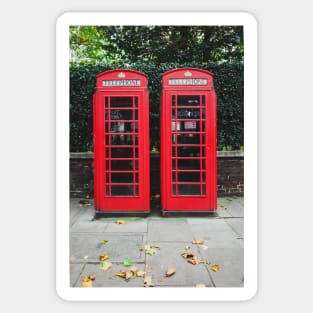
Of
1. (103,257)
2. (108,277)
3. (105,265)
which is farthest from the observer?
(103,257)

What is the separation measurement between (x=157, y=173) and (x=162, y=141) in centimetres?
128

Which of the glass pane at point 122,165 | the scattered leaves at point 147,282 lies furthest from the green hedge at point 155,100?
the scattered leaves at point 147,282

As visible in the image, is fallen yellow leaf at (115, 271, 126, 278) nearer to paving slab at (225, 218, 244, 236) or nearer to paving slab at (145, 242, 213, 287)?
paving slab at (145, 242, 213, 287)

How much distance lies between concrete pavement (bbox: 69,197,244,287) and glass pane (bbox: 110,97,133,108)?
1.83m

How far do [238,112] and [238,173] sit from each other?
1.28 meters

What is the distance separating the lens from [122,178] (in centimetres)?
501

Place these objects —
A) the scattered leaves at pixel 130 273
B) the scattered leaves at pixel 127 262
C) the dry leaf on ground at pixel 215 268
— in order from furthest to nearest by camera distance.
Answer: the scattered leaves at pixel 127 262, the dry leaf on ground at pixel 215 268, the scattered leaves at pixel 130 273

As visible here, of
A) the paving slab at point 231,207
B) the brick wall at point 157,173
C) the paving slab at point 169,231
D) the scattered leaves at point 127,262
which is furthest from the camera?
the brick wall at point 157,173

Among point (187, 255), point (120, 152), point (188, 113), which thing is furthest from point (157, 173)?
point (187, 255)

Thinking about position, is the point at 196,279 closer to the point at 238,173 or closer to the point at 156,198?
the point at 156,198

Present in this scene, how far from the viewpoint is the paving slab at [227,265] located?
3049mm

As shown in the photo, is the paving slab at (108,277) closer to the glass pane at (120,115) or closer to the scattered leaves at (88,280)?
the scattered leaves at (88,280)

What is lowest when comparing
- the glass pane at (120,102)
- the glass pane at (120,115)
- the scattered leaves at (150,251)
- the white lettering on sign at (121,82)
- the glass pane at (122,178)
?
the scattered leaves at (150,251)

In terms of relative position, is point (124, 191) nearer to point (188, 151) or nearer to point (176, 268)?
point (188, 151)
